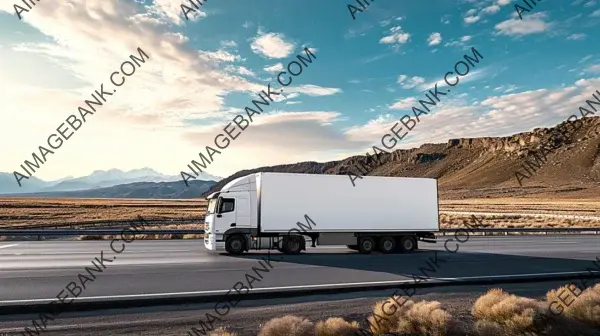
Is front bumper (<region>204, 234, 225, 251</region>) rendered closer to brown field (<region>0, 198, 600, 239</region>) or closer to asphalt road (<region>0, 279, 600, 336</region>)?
asphalt road (<region>0, 279, 600, 336</region>)

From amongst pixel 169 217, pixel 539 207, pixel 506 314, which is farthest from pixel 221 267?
pixel 539 207

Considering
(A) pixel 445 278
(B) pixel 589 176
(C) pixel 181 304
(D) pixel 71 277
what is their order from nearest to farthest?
(C) pixel 181 304
(D) pixel 71 277
(A) pixel 445 278
(B) pixel 589 176

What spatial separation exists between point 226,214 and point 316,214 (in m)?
3.72

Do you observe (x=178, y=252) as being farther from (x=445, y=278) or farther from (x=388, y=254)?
(x=445, y=278)

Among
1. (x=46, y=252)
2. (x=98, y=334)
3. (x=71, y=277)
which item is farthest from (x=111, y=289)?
(x=46, y=252)

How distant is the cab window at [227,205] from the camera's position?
19.2m

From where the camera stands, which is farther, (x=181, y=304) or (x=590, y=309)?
(x=181, y=304)

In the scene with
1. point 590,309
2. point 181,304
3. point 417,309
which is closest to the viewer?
point 417,309

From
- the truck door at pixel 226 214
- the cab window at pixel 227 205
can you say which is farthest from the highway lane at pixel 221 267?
the cab window at pixel 227 205

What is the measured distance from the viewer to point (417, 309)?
27.9 feet

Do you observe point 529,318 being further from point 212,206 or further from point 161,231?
point 161,231

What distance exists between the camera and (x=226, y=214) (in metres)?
19.1

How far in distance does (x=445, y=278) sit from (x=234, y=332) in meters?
7.93

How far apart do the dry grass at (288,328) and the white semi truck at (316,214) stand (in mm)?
→ 11506
